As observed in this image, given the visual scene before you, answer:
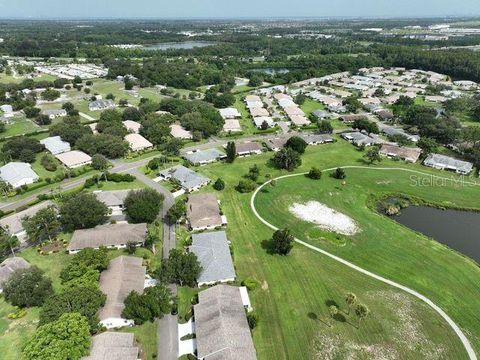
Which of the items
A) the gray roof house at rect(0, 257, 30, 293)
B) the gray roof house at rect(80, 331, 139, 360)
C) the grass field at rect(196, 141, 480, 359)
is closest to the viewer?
the gray roof house at rect(80, 331, 139, 360)

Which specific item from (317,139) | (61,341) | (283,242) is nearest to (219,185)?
(283,242)

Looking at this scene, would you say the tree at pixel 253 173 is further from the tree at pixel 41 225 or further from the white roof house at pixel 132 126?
the white roof house at pixel 132 126

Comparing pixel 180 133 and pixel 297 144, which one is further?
pixel 180 133

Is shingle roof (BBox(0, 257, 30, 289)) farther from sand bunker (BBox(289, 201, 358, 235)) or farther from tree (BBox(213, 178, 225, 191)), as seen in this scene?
sand bunker (BBox(289, 201, 358, 235))

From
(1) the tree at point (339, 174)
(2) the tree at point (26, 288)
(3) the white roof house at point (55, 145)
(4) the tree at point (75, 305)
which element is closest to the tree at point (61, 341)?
(4) the tree at point (75, 305)

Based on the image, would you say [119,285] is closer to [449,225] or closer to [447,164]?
[449,225]

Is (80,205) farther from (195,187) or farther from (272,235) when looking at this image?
(272,235)

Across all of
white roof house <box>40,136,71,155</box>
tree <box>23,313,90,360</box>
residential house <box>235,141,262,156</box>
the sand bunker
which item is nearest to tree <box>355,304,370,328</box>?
the sand bunker
